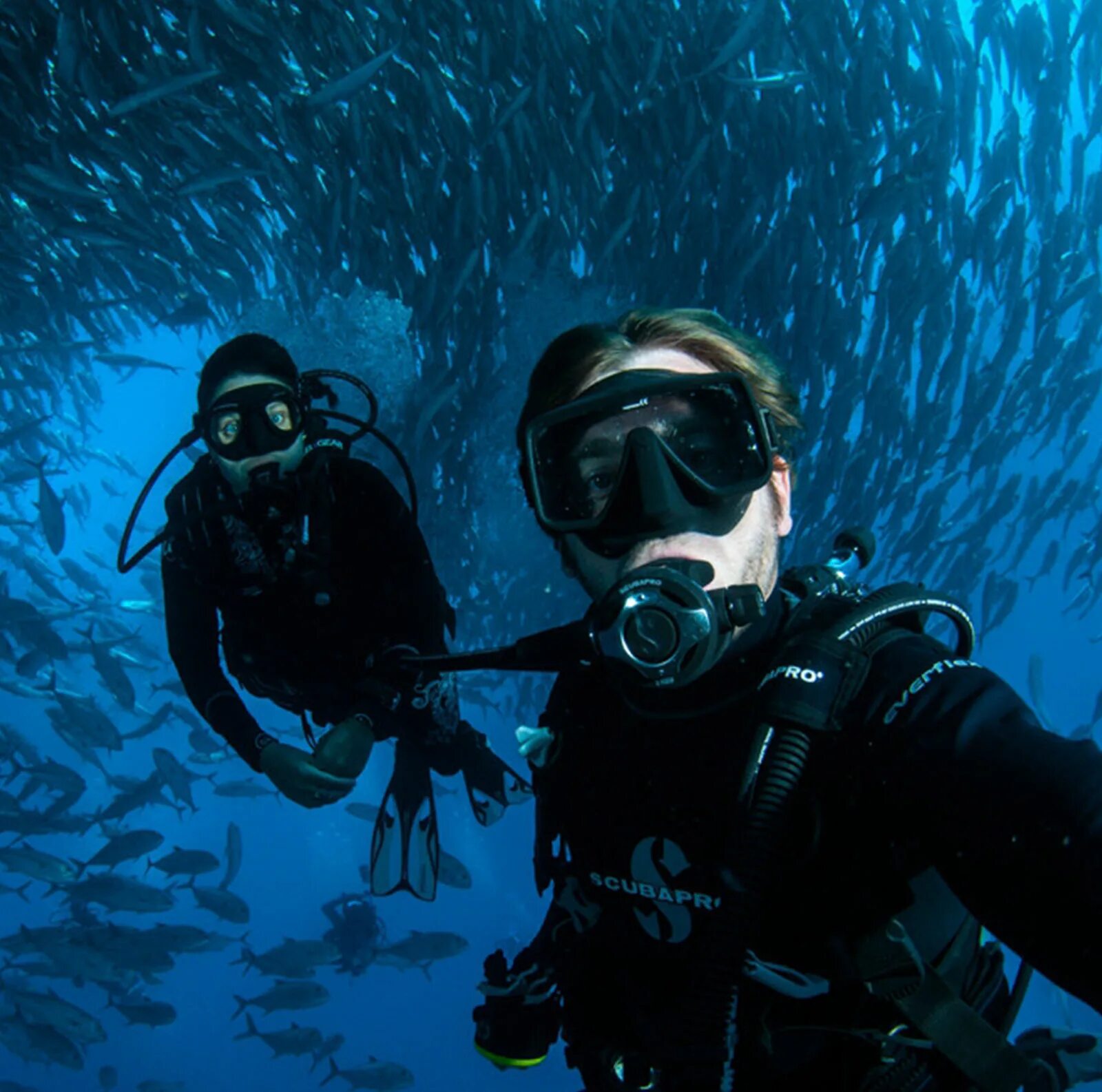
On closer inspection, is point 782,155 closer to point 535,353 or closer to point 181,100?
point 535,353

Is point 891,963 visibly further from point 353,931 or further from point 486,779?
point 353,931

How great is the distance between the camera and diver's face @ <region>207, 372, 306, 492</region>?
354 cm

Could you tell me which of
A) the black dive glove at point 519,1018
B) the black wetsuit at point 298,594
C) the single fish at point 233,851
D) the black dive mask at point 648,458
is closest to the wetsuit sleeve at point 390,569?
the black wetsuit at point 298,594

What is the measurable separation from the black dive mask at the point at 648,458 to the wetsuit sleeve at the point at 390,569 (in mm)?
2076

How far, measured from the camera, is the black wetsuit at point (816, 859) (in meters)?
1.08

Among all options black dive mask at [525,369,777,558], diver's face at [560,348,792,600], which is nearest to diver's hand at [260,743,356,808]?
diver's face at [560,348,792,600]

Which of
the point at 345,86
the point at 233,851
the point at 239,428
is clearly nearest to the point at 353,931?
the point at 233,851

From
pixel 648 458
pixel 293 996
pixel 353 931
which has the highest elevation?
pixel 353 931

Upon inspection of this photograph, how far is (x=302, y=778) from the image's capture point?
3.01 metres

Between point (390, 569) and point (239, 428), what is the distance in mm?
993

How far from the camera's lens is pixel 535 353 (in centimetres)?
896

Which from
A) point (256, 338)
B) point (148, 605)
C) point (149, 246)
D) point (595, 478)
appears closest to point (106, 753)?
point (148, 605)

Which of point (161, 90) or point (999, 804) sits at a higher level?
point (161, 90)

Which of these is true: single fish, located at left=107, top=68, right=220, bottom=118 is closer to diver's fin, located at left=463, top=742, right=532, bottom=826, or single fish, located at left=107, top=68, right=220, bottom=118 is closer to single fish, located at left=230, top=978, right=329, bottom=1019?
diver's fin, located at left=463, top=742, right=532, bottom=826
